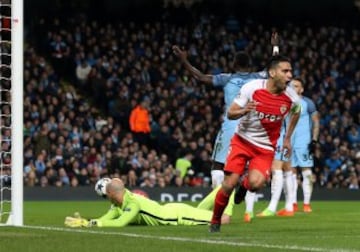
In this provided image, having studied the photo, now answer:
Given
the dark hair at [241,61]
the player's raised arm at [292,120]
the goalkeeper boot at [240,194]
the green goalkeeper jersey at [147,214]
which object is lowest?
the green goalkeeper jersey at [147,214]

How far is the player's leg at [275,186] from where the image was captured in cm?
1867

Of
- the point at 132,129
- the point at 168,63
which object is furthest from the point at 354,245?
the point at 168,63

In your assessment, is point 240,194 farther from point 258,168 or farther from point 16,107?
point 16,107

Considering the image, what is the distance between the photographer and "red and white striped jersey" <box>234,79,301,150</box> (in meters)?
13.3

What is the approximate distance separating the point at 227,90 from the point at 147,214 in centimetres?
224

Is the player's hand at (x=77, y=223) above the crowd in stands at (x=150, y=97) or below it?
below

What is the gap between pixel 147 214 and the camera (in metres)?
15.1

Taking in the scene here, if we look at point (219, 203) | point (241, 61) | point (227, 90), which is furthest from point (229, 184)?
point (241, 61)

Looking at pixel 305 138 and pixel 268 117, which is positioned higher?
pixel 268 117

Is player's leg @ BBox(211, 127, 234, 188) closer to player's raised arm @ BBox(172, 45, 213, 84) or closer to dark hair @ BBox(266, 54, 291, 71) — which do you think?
player's raised arm @ BBox(172, 45, 213, 84)

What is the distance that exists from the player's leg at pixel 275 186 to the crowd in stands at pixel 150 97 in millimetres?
11062

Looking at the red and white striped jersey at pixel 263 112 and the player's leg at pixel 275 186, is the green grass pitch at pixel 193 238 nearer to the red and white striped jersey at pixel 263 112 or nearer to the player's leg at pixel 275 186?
the red and white striped jersey at pixel 263 112

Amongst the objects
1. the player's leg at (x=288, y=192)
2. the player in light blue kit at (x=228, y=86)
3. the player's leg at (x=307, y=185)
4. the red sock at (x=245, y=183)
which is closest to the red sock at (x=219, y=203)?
the red sock at (x=245, y=183)

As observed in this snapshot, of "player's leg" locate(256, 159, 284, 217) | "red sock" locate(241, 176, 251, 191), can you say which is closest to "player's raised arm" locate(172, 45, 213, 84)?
"red sock" locate(241, 176, 251, 191)
